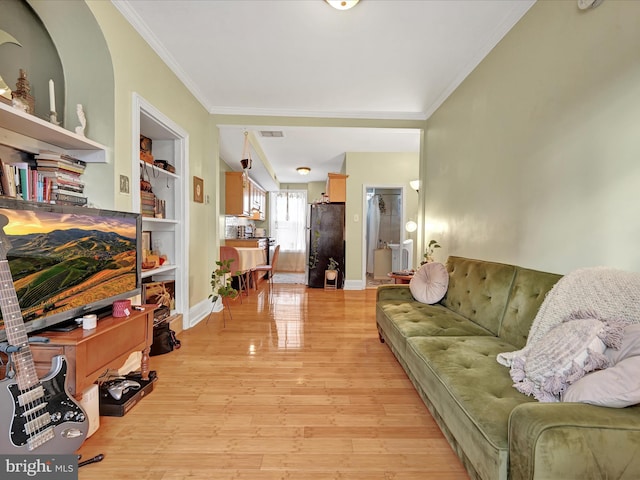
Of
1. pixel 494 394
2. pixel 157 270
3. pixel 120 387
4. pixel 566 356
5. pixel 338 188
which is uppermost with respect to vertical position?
pixel 338 188

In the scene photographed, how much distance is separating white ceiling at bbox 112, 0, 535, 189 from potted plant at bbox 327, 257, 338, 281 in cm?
256

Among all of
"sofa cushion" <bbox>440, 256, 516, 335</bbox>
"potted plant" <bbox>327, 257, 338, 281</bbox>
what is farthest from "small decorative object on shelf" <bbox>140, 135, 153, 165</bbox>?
"potted plant" <bbox>327, 257, 338, 281</bbox>

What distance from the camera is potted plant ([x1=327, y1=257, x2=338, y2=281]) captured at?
5891 millimetres

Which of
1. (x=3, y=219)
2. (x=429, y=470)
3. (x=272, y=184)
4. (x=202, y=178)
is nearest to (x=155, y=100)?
(x=202, y=178)

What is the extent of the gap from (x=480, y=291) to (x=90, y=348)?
8.24 ft

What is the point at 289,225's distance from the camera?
8.78m

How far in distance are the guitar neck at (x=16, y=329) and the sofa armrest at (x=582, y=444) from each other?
1829mm

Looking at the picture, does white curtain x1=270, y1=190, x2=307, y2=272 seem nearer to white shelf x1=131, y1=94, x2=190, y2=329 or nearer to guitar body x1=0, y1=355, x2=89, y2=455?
white shelf x1=131, y1=94, x2=190, y2=329

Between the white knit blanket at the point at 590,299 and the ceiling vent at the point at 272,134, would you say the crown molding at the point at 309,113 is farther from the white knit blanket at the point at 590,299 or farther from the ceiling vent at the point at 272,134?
the white knit blanket at the point at 590,299

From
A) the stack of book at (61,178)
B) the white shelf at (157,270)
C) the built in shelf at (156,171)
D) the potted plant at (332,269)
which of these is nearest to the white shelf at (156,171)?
the built in shelf at (156,171)

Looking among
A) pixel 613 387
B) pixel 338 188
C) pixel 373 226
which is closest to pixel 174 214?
pixel 338 188

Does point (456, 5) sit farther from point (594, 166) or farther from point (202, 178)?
point (202, 178)

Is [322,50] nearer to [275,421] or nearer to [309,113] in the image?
[309,113]

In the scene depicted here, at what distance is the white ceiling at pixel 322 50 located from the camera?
2.22 meters
